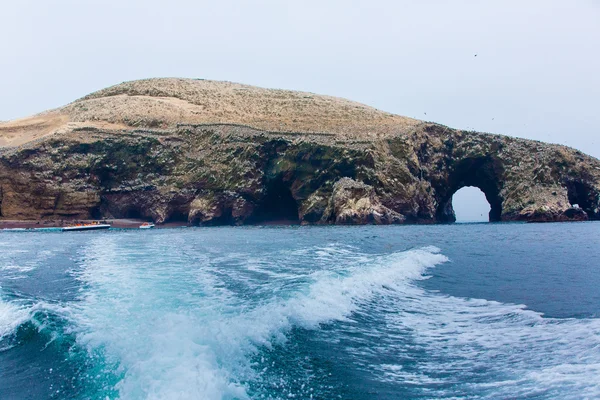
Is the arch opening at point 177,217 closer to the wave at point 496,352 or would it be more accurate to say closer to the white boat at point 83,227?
the white boat at point 83,227

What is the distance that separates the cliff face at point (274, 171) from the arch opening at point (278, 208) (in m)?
0.18

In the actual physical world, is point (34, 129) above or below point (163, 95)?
below

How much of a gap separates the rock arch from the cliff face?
18 centimetres

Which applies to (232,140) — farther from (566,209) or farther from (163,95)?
(566,209)

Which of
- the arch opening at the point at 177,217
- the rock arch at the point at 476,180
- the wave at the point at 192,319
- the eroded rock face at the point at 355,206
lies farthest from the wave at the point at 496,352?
the rock arch at the point at 476,180

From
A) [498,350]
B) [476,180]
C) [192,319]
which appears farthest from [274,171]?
[498,350]

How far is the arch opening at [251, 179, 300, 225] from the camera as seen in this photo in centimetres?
5819

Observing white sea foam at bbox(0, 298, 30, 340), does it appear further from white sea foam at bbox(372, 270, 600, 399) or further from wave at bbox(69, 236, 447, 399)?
white sea foam at bbox(372, 270, 600, 399)

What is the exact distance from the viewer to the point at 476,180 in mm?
65125

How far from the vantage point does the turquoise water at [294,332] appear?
6371 millimetres

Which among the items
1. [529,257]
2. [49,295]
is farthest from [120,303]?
[529,257]

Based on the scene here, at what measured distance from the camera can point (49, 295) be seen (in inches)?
439

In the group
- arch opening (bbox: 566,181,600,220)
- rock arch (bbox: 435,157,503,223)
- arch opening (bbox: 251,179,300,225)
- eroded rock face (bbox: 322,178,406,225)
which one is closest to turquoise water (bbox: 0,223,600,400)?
eroded rock face (bbox: 322,178,406,225)

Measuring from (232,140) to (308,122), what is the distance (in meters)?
11.9
